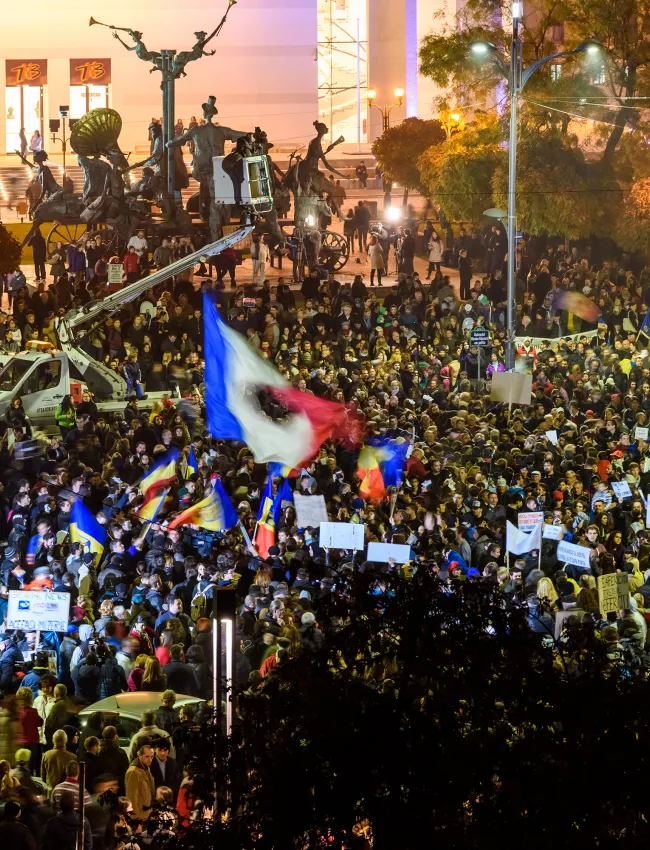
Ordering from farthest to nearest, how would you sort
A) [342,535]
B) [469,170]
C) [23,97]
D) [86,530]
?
[23,97] < [469,170] < [86,530] < [342,535]

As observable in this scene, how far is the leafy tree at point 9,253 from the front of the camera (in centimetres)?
3147

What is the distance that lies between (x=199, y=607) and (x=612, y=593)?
336 cm

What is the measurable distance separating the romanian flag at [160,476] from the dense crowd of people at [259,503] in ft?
0.43

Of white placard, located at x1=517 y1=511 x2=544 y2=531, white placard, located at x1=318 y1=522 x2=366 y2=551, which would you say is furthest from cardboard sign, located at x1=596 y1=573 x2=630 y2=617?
white placard, located at x1=318 y1=522 x2=366 y2=551

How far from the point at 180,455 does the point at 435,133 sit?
94.3 feet

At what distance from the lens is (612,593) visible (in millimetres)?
13336

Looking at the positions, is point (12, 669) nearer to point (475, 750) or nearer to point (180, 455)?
point (180, 455)

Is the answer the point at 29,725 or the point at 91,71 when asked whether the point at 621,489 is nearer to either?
the point at 29,725

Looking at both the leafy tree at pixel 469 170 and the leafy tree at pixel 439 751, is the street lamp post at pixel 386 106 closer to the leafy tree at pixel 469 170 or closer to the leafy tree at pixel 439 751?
the leafy tree at pixel 469 170

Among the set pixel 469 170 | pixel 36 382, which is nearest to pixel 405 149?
pixel 469 170

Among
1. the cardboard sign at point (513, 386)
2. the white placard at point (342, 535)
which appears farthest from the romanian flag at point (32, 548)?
→ the cardboard sign at point (513, 386)

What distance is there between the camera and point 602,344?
25484 mm

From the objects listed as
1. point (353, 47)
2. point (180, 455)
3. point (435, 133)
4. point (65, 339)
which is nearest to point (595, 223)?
point (435, 133)

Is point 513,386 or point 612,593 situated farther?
point 513,386
